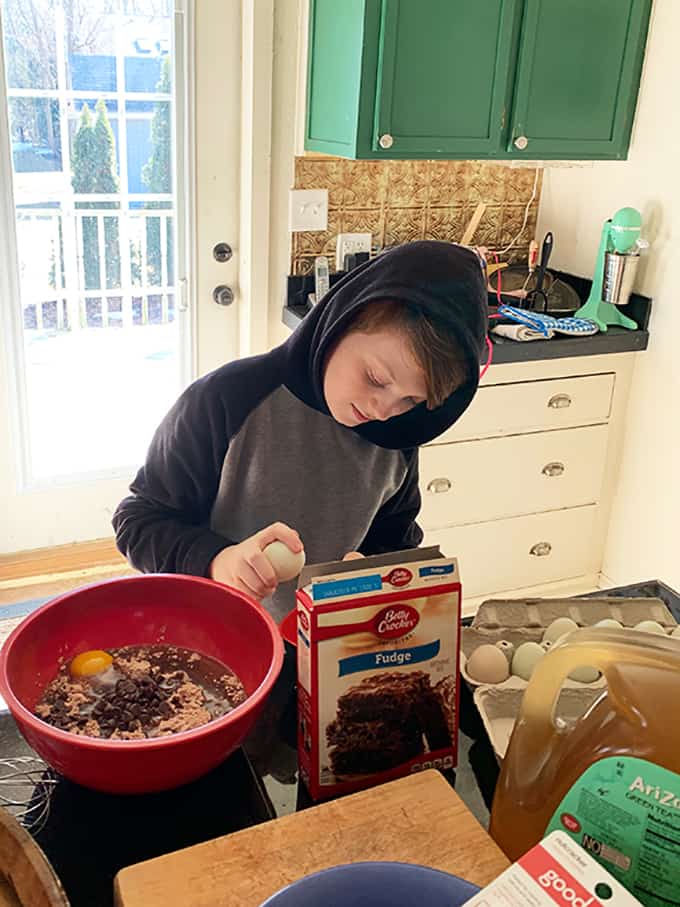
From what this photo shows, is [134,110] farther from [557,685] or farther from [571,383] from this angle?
[557,685]

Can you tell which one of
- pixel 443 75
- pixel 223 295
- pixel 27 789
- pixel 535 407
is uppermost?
pixel 443 75

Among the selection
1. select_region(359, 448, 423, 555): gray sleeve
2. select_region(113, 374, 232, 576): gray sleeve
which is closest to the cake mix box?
select_region(113, 374, 232, 576): gray sleeve

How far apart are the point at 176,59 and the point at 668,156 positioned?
1.39 meters

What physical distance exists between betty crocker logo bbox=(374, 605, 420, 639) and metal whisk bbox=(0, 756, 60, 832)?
1.08ft

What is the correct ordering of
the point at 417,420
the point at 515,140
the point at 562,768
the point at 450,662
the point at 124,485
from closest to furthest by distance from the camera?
the point at 562,768, the point at 450,662, the point at 417,420, the point at 515,140, the point at 124,485

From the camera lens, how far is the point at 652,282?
8.46 ft

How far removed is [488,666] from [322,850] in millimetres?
325

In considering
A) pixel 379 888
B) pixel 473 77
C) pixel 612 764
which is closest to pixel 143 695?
pixel 379 888

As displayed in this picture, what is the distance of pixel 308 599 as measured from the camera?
0.76 m

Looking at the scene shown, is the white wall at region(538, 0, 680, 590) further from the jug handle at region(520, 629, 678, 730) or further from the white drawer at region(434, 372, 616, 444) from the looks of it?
the jug handle at region(520, 629, 678, 730)

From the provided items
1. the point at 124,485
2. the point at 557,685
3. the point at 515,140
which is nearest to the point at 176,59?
the point at 515,140

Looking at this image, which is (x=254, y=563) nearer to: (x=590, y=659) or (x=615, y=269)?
(x=590, y=659)

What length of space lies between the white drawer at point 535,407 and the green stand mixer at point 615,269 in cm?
18

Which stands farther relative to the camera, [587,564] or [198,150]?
[587,564]
